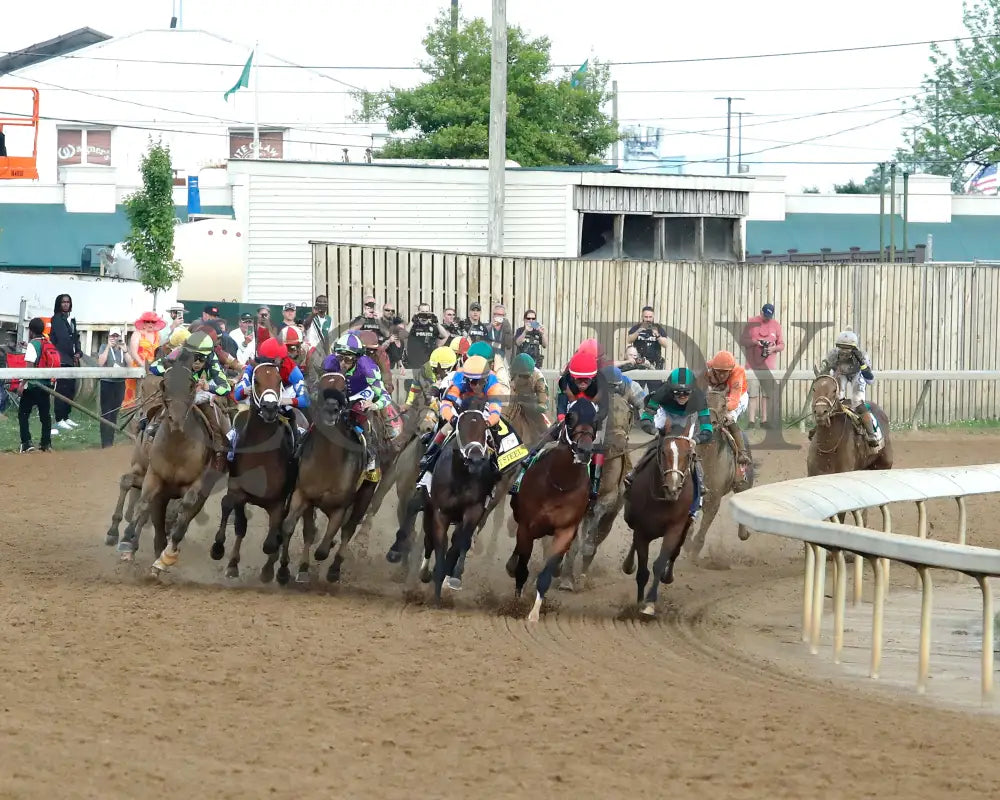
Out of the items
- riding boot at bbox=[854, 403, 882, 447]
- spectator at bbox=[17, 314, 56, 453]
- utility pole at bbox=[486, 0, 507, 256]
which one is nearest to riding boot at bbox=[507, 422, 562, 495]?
riding boot at bbox=[854, 403, 882, 447]

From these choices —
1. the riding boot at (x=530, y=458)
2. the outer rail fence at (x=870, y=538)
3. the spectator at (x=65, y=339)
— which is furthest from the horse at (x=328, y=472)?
the spectator at (x=65, y=339)

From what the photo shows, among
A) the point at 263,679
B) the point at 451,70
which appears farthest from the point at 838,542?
the point at 451,70

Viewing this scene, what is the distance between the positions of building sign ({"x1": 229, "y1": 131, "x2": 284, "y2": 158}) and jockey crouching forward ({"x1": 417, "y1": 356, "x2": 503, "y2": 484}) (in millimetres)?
43494

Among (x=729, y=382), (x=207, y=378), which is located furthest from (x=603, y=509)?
(x=207, y=378)

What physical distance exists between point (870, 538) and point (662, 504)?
251cm

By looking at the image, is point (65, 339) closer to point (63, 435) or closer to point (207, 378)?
point (63, 435)

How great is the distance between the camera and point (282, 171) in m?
27.5

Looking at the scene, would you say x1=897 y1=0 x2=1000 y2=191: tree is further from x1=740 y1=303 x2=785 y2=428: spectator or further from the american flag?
x1=740 y1=303 x2=785 y2=428: spectator

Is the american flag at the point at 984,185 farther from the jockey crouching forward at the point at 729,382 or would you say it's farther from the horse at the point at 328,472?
the horse at the point at 328,472

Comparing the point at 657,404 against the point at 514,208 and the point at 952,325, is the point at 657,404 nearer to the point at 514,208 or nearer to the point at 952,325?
the point at 952,325

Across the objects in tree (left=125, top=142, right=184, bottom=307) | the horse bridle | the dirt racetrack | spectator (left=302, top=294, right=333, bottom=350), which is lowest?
the dirt racetrack

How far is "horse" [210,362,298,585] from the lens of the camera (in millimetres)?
11238

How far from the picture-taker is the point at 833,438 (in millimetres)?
13805

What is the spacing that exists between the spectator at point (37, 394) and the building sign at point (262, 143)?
35140 mm
